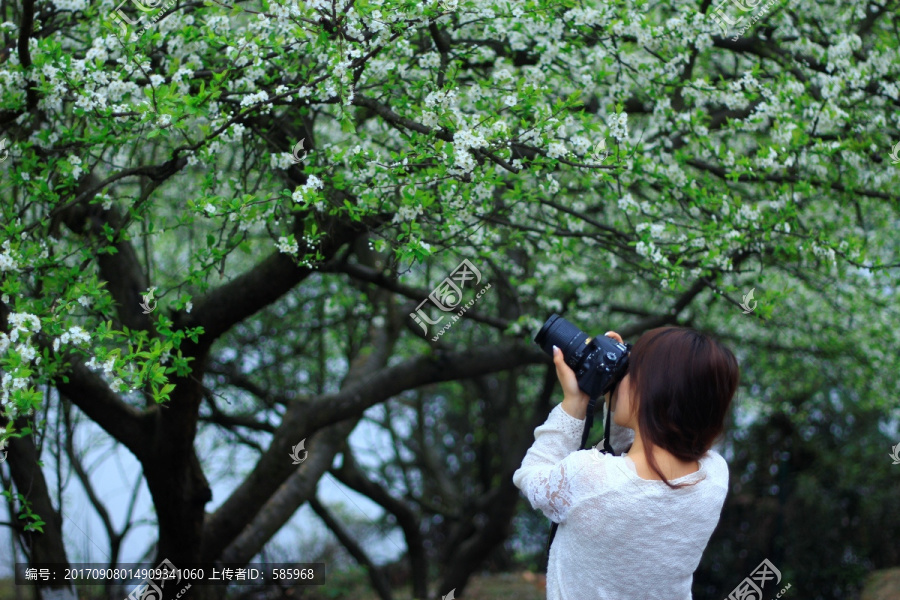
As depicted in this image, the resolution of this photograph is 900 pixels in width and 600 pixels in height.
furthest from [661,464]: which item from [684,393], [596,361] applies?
[596,361]

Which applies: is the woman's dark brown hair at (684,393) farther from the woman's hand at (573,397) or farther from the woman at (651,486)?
the woman's hand at (573,397)

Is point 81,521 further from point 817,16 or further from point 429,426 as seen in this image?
point 817,16

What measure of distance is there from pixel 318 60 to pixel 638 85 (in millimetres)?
1551

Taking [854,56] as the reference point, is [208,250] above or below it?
below

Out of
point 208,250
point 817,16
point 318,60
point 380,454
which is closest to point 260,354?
point 380,454

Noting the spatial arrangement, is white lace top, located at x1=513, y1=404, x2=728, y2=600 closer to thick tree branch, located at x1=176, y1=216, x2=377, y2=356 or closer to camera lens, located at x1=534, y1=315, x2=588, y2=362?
camera lens, located at x1=534, y1=315, x2=588, y2=362

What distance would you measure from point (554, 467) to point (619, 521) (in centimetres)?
18

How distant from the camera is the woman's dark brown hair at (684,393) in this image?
5.67 ft

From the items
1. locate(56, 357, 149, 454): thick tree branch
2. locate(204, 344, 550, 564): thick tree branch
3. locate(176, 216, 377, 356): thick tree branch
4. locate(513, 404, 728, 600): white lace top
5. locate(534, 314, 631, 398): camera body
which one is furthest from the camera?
locate(204, 344, 550, 564): thick tree branch

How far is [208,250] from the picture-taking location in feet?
10.7

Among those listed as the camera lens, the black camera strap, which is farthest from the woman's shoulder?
the camera lens

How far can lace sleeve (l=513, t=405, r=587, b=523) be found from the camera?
1.75 meters

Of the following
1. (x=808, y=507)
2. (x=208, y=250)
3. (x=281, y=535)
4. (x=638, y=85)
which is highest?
(x=638, y=85)

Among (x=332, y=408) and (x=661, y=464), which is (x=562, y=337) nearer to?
(x=661, y=464)
